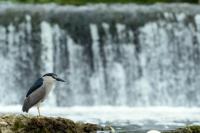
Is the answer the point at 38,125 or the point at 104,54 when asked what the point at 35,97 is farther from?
the point at 104,54

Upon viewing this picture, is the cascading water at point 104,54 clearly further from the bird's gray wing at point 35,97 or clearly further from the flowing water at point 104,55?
the bird's gray wing at point 35,97

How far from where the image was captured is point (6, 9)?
85.2 feet

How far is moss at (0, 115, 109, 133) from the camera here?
37.6 ft

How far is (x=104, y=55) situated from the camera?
25.0 m

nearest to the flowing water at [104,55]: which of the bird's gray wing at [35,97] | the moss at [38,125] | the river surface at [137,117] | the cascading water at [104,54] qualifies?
the cascading water at [104,54]

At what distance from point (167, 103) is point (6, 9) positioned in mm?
5329

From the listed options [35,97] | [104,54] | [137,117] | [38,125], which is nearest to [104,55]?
[104,54]

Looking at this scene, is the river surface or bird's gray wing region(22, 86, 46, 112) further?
the river surface

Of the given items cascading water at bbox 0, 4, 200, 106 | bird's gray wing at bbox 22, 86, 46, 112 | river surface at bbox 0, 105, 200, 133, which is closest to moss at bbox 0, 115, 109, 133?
→ bird's gray wing at bbox 22, 86, 46, 112

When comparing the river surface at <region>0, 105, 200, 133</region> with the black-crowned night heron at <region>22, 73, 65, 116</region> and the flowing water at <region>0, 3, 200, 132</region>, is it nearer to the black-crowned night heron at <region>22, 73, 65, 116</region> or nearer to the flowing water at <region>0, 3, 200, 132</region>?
the flowing water at <region>0, 3, 200, 132</region>

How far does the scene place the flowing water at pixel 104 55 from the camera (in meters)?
24.4

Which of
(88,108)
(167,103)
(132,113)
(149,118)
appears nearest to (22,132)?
(149,118)

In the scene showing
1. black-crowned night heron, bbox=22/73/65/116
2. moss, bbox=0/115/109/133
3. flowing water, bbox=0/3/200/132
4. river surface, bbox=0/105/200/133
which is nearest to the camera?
moss, bbox=0/115/109/133

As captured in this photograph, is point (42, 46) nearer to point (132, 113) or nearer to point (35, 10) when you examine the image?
point (35, 10)
